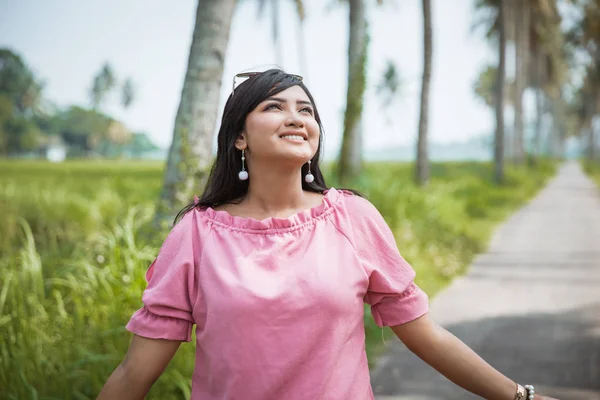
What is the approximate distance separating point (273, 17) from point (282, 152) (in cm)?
1774

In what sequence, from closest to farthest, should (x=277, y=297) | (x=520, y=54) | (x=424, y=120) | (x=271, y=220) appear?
(x=277, y=297), (x=271, y=220), (x=424, y=120), (x=520, y=54)

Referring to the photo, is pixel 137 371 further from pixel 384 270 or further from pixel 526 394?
pixel 526 394

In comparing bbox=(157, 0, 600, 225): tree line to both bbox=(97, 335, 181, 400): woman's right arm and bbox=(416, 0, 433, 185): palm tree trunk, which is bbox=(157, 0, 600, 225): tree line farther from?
bbox=(97, 335, 181, 400): woman's right arm

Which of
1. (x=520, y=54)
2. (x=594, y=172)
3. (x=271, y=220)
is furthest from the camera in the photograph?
(x=594, y=172)

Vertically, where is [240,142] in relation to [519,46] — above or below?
below

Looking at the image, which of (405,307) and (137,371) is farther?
(405,307)

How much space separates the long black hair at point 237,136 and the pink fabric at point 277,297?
6.4 inches

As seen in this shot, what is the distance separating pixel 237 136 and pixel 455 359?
90cm

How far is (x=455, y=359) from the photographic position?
1.79 meters

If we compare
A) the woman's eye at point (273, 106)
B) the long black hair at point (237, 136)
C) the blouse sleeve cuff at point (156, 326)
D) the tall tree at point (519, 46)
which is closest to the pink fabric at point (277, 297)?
the blouse sleeve cuff at point (156, 326)

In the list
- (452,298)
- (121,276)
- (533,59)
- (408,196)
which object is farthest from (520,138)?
(121,276)

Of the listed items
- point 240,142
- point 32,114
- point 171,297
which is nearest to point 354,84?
point 32,114

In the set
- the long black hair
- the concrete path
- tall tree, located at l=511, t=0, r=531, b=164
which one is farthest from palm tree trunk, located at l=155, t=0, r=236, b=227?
tall tree, located at l=511, t=0, r=531, b=164

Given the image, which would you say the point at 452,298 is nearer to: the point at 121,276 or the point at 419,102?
the point at 121,276
